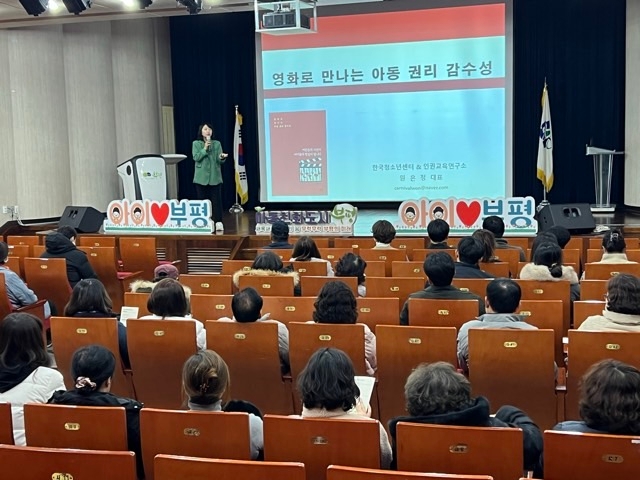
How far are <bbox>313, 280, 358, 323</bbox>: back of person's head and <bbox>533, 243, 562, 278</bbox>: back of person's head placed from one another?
1661 mm

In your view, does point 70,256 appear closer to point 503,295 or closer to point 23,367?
point 23,367

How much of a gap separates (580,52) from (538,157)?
1.79m

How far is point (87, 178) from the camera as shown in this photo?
11.4 metres

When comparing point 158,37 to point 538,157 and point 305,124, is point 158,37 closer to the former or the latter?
point 305,124

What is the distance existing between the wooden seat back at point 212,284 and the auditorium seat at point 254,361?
62.6 inches

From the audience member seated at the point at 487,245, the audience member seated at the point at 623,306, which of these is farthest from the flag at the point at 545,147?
the audience member seated at the point at 623,306

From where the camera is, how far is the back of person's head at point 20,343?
305 cm

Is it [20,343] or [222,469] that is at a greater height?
[20,343]

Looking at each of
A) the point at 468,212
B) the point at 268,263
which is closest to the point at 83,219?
the point at 468,212

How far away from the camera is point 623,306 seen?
11.5 ft

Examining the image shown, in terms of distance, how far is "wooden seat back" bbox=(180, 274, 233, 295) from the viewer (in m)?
5.46

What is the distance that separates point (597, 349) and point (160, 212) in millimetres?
6394

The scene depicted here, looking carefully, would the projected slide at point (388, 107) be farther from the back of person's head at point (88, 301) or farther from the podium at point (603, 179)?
the back of person's head at point (88, 301)

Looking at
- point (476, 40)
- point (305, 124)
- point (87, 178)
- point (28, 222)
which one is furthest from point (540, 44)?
point (28, 222)
